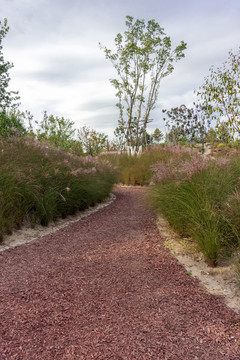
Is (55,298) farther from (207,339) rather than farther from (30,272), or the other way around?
(207,339)

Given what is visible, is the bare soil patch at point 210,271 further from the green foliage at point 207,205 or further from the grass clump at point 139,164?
the grass clump at point 139,164

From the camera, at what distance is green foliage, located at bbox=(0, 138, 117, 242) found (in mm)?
4438

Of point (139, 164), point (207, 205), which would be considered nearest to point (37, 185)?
point (207, 205)

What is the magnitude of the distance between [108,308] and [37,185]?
2955mm

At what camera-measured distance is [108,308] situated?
2348 mm

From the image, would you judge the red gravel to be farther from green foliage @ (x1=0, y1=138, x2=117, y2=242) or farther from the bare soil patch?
green foliage @ (x1=0, y1=138, x2=117, y2=242)

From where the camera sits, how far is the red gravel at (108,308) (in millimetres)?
1927

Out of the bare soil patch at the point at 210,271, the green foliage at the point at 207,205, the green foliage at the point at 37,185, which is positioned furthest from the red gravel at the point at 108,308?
the green foliage at the point at 37,185

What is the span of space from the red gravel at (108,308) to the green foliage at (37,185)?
0.94 metres

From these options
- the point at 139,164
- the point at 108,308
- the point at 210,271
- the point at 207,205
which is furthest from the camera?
the point at 139,164

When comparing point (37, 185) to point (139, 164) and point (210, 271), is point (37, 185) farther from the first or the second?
point (139, 164)

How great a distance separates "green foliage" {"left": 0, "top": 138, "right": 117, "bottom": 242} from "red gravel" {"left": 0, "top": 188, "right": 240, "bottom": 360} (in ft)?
3.08

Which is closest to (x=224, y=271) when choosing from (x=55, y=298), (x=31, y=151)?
(x=55, y=298)

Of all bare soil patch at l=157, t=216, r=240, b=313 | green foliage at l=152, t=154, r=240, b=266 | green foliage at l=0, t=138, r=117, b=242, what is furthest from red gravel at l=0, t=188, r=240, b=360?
green foliage at l=0, t=138, r=117, b=242
